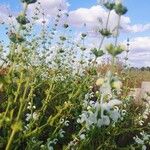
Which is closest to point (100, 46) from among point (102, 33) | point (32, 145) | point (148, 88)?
point (102, 33)

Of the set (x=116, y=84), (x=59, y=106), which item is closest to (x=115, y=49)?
(x=116, y=84)

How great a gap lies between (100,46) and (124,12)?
0.68 metres

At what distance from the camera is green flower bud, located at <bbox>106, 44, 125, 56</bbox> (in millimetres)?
2442

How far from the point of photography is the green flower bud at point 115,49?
2.44 meters

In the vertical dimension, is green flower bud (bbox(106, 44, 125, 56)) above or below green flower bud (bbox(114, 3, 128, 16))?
below

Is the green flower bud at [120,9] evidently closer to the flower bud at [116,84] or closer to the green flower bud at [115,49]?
the green flower bud at [115,49]

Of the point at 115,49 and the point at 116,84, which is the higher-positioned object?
the point at 115,49

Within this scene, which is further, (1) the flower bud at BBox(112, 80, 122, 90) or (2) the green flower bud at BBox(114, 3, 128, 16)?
(2) the green flower bud at BBox(114, 3, 128, 16)

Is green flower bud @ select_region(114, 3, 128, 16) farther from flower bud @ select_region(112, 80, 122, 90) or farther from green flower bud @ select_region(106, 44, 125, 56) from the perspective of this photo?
flower bud @ select_region(112, 80, 122, 90)

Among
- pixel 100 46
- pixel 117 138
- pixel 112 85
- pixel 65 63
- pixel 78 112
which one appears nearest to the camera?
pixel 112 85

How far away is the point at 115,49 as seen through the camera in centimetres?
247

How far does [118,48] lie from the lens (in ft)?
8.17

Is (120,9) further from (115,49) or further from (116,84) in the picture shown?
(116,84)

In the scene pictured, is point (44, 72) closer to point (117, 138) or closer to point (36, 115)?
point (117, 138)
